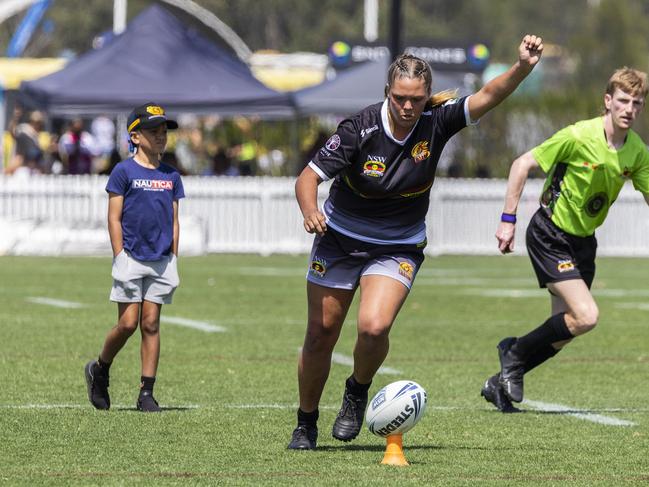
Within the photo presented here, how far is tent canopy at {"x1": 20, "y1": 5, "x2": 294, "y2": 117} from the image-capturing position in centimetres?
2536

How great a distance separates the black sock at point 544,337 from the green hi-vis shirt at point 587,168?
1.83ft

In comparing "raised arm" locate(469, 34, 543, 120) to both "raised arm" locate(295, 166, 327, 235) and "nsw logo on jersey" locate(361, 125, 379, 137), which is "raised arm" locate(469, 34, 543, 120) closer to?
"nsw logo on jersey" locate(361, 125, 379, 137)

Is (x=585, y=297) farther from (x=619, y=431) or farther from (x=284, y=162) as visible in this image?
(x=284, y=162)

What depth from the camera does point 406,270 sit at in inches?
310

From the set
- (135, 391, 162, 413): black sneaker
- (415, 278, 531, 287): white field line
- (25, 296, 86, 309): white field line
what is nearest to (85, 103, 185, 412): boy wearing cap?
(135, 391, 162, 413): black sneaker

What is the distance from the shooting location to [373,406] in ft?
24.9

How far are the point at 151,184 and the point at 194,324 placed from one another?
17.9ft

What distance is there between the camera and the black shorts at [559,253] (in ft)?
31.8

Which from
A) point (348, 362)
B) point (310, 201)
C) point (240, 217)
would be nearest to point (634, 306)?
point (348, 362)

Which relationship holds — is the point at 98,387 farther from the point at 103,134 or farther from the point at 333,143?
the point at 103,134

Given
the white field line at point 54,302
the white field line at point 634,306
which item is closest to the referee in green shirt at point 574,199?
the white field line at point 54,302

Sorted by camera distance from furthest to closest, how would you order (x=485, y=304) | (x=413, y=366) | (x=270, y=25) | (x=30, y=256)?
(x=270, y=25)
(x=30, y=256)
(x=485, y=304)
(x=413, y=366)

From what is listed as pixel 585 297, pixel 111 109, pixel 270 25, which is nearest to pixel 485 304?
pixel 585 297

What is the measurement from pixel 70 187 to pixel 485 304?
9.20 meters
